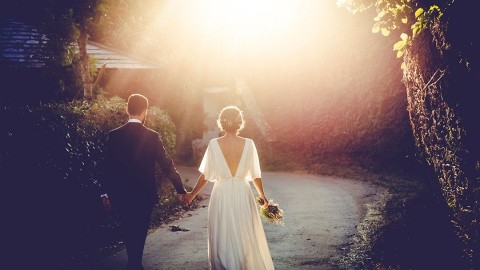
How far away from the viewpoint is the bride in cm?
502

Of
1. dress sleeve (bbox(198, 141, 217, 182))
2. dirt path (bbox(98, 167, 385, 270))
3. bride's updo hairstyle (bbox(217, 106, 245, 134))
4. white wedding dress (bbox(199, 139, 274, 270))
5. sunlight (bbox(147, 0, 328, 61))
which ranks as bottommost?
dirt path (bbox(98, 167, 385, 270))

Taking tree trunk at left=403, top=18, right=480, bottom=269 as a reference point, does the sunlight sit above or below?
above

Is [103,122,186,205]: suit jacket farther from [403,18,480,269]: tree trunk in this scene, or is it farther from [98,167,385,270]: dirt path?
[403,18,480,269]: tree trunk

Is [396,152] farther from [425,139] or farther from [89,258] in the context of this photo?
[89,258]

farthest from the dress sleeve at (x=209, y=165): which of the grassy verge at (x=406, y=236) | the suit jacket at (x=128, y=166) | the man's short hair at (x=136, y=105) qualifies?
the grassy verge at (x=406, y=236)

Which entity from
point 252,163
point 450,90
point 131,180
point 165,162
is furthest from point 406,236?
point 131,180

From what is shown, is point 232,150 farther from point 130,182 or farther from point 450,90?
point 450,90

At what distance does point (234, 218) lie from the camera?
5074mm

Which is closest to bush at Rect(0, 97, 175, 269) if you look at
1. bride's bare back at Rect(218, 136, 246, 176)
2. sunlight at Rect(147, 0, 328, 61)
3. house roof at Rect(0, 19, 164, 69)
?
bride's bare back at Rect(218, 136, 246, 176)

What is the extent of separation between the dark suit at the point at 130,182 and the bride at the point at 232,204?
2.56 ft

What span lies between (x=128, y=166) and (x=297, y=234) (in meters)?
3.86

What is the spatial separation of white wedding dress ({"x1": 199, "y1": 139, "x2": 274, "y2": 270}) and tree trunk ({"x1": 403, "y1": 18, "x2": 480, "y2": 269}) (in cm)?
227

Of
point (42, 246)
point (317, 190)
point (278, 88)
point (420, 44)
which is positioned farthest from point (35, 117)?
point (278, 88)

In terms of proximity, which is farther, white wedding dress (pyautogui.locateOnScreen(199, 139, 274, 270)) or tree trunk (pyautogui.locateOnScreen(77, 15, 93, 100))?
tree trunk (pyautogui.locateOnScreen(77, 15, 93, 100))
